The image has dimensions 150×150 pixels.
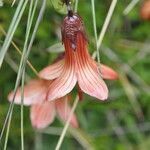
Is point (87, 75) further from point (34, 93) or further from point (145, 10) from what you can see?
point (145, 10)

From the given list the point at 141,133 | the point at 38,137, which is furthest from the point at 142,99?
the point at 38,137

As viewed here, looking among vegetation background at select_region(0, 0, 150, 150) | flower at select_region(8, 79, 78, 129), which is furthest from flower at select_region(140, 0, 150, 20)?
flower at select_region(8, 79, 78, 129)

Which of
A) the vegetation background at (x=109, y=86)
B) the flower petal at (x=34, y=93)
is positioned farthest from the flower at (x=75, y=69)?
the vegetation background at (x=109, y=86)

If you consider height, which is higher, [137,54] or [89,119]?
[137,54]

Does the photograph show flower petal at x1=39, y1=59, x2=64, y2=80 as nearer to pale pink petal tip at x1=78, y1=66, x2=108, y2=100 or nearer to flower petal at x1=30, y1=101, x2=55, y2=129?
pale pink petal tip at x1=78, y1=66, x2=108, y2=100

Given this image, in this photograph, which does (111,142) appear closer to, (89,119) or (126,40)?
(89,119)

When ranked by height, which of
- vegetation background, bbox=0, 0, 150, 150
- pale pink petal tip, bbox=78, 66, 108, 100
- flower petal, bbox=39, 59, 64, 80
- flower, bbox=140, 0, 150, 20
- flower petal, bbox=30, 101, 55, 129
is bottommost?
vegetation background, bbox=0, 0, 150, 150
